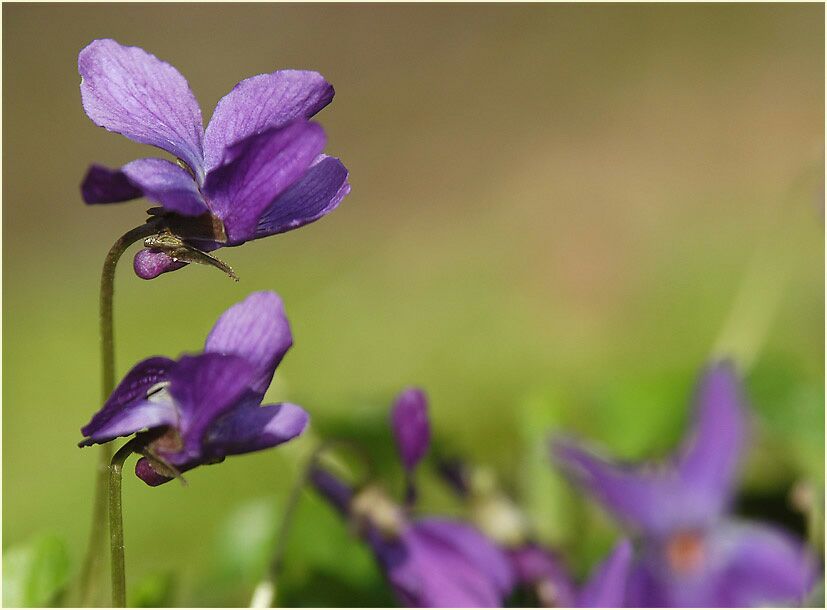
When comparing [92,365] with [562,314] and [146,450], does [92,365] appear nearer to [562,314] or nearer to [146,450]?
[562,314]

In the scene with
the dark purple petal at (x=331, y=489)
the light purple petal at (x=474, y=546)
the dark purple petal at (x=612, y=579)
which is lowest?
the light purple petal at (x=474, y=546)

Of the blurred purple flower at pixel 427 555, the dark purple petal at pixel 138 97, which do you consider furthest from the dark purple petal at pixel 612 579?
the dark purple petal at pixel 138 97

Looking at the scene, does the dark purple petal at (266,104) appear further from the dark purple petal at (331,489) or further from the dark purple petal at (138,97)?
Answer: the dark purple petal at (331,489)

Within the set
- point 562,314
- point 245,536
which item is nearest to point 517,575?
point 245,536

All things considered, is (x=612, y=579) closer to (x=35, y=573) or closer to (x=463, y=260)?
(x=35, y=573)

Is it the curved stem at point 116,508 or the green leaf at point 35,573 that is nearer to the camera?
the curved stem at point 116,508

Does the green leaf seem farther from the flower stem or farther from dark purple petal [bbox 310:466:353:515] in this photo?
dark purple petal [bbox 310:466:353:515]

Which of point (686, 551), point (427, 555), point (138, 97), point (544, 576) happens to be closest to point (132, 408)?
point (138, 97)

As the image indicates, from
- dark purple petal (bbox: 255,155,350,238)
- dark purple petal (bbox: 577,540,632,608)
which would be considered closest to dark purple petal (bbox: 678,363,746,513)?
dark purple petal (bbox: 577,540,632,608)
